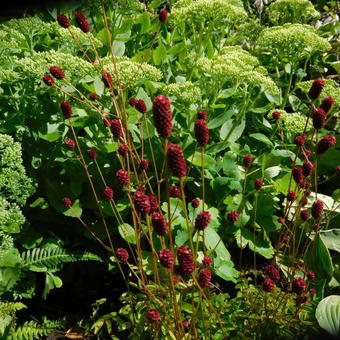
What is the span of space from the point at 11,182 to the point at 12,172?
39mm

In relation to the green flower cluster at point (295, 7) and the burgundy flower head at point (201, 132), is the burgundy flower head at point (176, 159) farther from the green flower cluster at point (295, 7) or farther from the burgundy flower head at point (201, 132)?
the green flower cluster at point (295, 7)

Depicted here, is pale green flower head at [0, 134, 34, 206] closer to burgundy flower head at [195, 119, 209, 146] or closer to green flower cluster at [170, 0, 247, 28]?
burgundy flower head at [195, 119, 209, 146]

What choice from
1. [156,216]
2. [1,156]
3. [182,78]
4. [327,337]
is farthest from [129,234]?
[327,337]

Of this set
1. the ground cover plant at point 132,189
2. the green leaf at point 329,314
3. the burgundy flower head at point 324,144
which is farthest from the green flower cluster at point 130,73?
the green leaf at point 329,314

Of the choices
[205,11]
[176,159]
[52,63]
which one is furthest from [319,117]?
[205,11]

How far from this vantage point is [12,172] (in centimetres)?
164

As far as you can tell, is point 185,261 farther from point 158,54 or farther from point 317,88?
point 158,54

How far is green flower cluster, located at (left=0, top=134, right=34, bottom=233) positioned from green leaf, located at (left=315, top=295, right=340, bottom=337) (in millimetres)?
1122

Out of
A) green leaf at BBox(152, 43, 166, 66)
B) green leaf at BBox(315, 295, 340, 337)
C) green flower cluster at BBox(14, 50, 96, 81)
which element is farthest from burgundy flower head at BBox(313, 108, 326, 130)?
green leaf at BBox(152, 43, 166, 66)

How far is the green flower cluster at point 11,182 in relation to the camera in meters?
1.60

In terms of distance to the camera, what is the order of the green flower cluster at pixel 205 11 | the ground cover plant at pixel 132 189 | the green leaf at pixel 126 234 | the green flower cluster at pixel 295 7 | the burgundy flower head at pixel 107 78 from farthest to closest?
the green flower cluster at pixel 295 7
the green flower cluster at pixel 205 11
the green leaf at pixel 126 234
the ground cover plant at pixel 132 189
the burgundy flower head at pixel 107 78

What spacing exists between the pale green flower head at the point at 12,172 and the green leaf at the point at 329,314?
1.18 metres

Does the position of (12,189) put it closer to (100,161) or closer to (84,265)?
(100,161)

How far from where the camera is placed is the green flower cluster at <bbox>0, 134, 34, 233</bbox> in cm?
160
